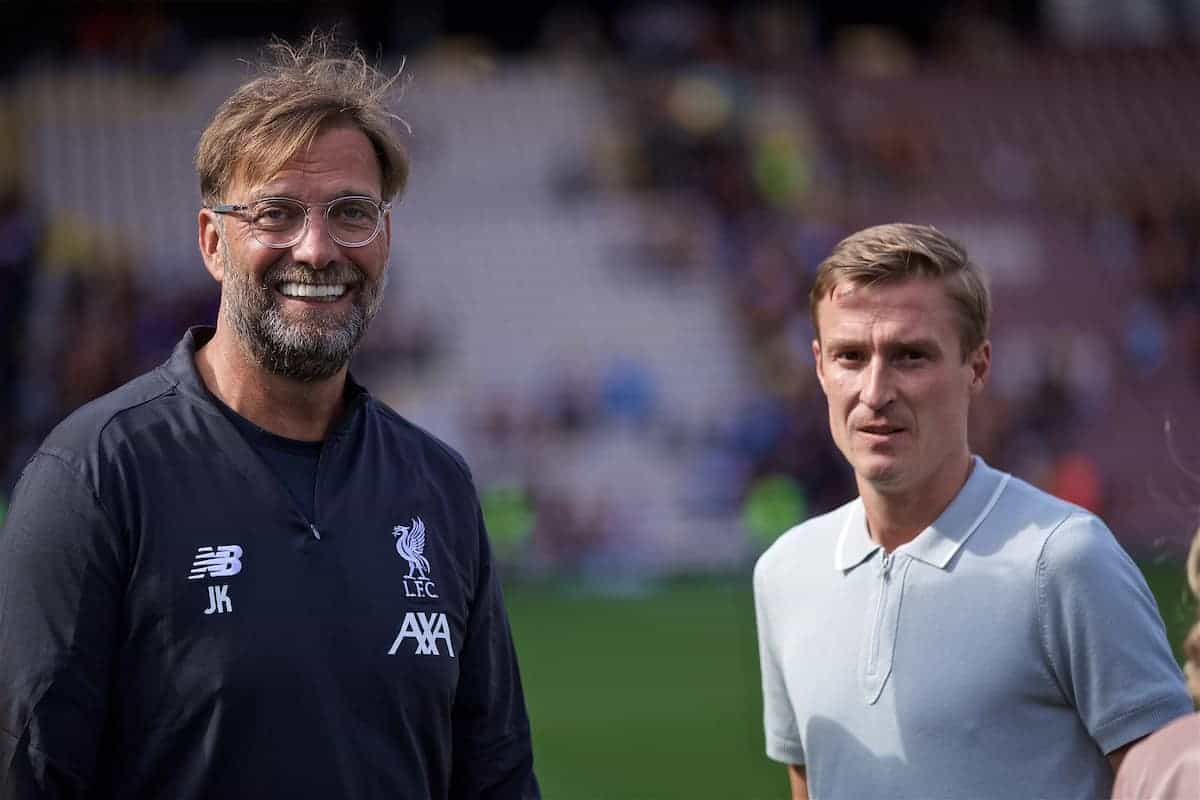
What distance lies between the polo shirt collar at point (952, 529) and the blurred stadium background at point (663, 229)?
12625 millimetres

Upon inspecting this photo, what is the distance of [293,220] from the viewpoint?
131 inches

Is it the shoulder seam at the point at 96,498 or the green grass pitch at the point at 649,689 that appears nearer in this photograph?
the shoulder seam at the point at 96,498

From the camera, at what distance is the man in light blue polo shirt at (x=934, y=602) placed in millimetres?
3129

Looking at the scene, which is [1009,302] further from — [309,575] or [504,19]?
[309,575]

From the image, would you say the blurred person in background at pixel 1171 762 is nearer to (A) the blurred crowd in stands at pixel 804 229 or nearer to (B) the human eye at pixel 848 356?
(B) the human eye at pixel 848 356

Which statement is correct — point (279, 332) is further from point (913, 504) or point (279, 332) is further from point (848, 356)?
point (913, 504)

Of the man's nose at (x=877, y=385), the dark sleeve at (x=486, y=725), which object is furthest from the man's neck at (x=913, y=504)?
the dark sleeve at (x=486, y=725)

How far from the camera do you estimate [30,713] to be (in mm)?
2941

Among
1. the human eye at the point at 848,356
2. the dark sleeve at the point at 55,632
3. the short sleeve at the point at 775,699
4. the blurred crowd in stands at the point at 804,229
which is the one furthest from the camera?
the blurred crowd in stands at the point at 804,229

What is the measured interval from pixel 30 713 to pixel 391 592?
0.68 m

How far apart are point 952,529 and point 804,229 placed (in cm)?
1907

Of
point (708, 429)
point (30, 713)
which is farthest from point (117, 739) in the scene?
point (708, 429)

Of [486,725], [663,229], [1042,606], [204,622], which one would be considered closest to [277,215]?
[204,622]

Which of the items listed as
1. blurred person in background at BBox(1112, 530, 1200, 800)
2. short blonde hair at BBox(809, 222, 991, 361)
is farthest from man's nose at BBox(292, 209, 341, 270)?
blurred person in background at BBox(1112, 530, 1200, 800)
